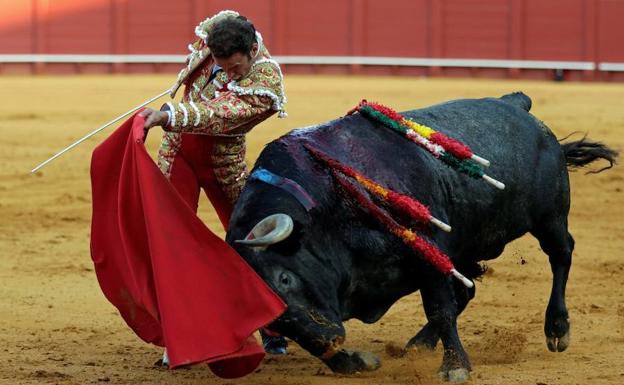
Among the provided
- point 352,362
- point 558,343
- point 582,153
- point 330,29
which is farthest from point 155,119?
point 330,29

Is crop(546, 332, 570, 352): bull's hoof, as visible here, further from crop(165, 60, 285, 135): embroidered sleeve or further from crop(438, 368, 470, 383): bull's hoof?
crop(165, 60, 285, 135): embroidered sleeve

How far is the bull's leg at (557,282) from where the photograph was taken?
14.8ft

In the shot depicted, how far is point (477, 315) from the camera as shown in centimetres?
516

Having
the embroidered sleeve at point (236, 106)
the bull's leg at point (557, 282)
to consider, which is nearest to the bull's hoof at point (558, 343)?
the bull's leg at point (557, 282)

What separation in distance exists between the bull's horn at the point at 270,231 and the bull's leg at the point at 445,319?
2.14ft

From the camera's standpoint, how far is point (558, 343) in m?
4.50

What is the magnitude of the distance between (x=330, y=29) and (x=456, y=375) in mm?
11901

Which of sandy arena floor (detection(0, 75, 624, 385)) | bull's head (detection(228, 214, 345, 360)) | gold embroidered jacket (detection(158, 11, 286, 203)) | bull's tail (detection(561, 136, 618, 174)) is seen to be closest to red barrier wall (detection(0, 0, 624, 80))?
sandy arena floor (detection(0, 75, 624, 385))

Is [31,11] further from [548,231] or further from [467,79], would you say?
[548,231]

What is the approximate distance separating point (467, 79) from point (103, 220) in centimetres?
1144

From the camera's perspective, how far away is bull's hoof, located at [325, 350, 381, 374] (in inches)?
150

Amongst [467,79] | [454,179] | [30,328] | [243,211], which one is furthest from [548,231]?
[467,79]

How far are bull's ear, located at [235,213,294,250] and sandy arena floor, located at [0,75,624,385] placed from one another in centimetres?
64

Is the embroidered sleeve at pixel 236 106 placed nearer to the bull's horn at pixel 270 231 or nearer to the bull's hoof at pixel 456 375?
the bull's horn at pixel 270 231
